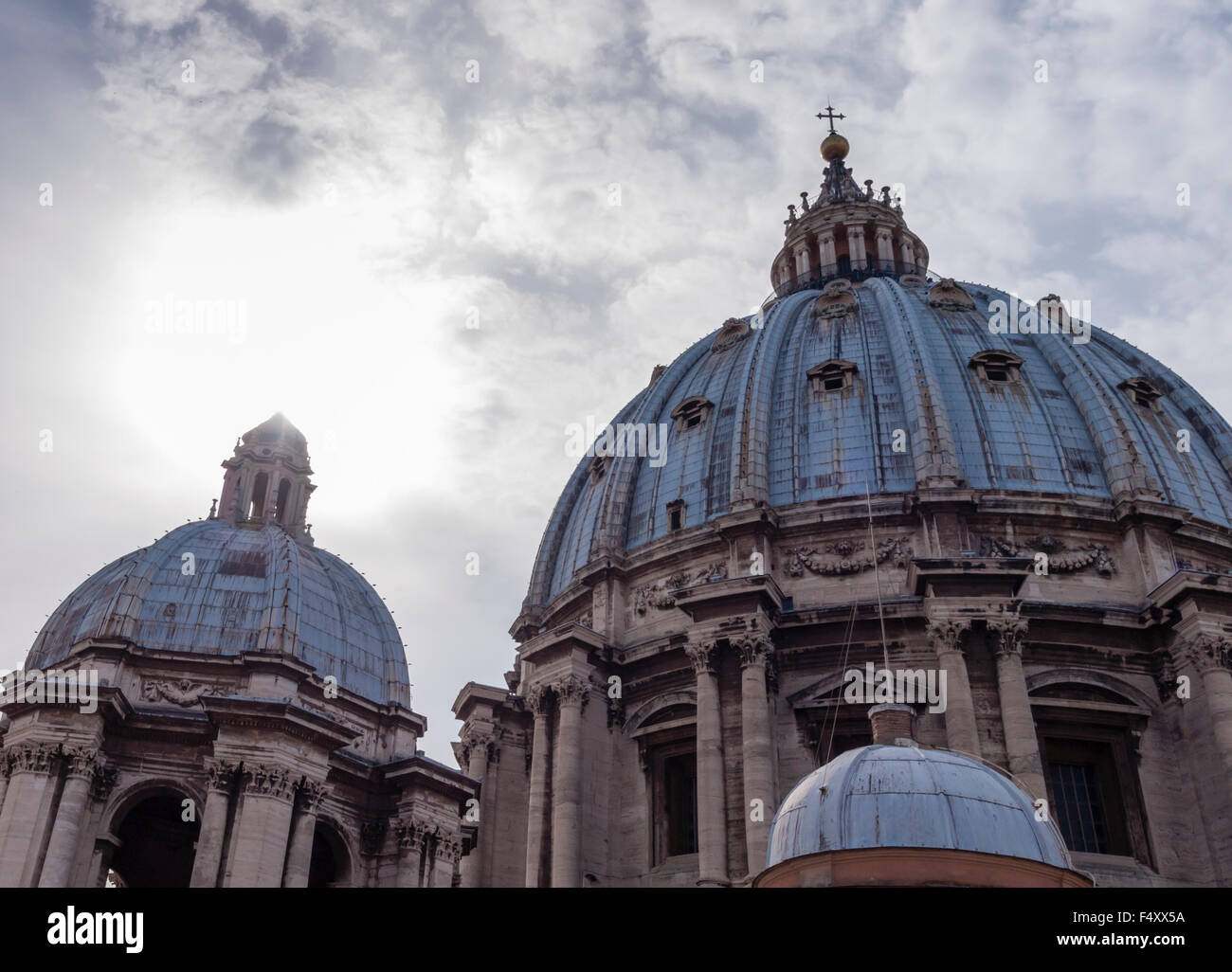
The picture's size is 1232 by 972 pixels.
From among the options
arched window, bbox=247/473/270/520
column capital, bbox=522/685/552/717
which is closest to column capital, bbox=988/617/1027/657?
column capital, bbox=522/685/552/717

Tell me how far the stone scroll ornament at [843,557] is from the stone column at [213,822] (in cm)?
1728

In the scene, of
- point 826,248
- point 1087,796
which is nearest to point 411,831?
point 1087,796

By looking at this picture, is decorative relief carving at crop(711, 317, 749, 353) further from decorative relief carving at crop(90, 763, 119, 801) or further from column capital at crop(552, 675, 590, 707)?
decorative relief carving at crop(90, 763, 119, 801)

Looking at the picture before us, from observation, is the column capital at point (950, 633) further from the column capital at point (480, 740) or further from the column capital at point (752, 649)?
the column capital at point (480, 740)

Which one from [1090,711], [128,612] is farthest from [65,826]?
[1090,711]

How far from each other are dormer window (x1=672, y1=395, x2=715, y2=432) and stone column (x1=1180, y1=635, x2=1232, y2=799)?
1818 centimetres

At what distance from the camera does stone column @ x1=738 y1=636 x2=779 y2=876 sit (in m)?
29.4

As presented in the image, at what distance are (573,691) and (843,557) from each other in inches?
359

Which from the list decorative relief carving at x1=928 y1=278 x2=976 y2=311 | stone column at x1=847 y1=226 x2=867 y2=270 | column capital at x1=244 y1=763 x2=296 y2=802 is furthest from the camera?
stone column at x1=847 y1=226 x2=867 y2=270

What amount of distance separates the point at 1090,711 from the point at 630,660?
43.9ft

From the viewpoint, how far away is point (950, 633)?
31.0 m

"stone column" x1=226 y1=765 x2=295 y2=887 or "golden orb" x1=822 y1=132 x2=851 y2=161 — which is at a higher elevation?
"golden orb" x1=822 y1=132 x2=851 y2=161

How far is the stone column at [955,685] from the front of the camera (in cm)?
2938
